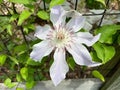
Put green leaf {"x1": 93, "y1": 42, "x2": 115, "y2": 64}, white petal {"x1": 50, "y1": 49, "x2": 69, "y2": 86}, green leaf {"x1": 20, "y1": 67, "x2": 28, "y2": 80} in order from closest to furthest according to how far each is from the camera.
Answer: white petal {"x1": 50, "y1": 49, "x2": 69, "y2": 86} < green leaf {"x1": 93, "y1": 42, "x2": 115, "y2": 64} < green leaf {"x1": 20, "y1": 67, "x2": 28, "y2": 80}

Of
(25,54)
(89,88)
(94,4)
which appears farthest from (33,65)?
(94,4)

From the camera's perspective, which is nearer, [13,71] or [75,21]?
[75,21]

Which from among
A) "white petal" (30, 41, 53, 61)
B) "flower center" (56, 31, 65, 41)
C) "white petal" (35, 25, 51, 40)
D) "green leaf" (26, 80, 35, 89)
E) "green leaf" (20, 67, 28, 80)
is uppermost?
"white petal" (35, 25, 51, 40)

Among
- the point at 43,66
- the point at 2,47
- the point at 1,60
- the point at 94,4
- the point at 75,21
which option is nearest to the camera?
the point at 75,21

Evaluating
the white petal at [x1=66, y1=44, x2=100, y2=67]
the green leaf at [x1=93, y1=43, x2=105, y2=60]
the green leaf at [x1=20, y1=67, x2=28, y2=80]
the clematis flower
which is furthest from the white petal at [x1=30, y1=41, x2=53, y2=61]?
the green leaf at [x1=20, y1=67, x2=28, y2=80]

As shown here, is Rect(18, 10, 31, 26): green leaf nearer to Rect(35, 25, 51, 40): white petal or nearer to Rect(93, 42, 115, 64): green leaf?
Rect(35, 25, 51, 40): white petal

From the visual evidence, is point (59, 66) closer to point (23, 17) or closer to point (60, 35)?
point (60, 35)

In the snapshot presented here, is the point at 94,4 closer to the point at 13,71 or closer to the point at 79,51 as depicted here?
the point at 13,71
